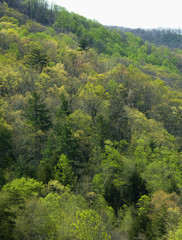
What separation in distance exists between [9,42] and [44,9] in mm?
76585

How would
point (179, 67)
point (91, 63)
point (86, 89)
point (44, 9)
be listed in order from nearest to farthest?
point (86, 89), point (91, 63), point (44, 9), point (179, 67)

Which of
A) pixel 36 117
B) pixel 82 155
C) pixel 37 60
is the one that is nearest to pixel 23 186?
pixel 36 117

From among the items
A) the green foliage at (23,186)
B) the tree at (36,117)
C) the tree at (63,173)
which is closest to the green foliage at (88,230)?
the green foliage at (23,186)

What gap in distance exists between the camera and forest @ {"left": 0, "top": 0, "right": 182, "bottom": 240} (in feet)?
55.6

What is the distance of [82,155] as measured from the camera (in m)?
33.3

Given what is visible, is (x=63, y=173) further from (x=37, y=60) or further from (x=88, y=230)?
(x=37, y=60)

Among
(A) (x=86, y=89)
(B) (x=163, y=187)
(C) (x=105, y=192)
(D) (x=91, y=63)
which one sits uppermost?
(D) (x=91, y=63)

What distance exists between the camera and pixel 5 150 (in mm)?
29062

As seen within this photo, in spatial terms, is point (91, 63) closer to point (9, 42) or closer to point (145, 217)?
point (9, 42)

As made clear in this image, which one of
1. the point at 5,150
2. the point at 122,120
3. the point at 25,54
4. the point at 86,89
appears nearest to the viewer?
the point at 5,150

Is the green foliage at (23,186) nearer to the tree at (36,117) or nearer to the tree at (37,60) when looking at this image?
the tree at (36,117)

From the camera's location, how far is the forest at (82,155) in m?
17.0

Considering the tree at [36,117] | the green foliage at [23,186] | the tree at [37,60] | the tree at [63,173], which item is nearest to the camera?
the green foliage at [23,186]

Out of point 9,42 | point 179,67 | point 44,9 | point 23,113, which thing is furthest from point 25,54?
point 179,67
